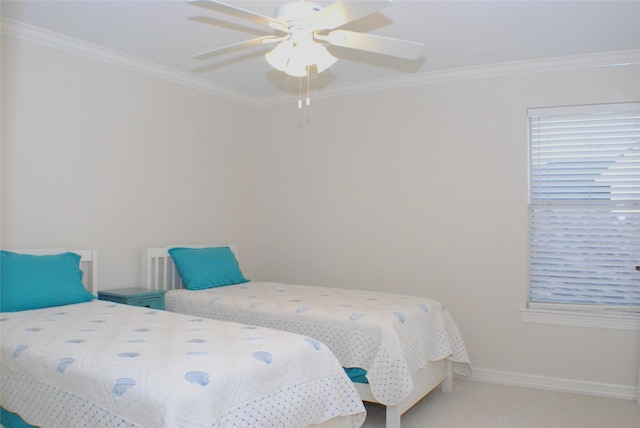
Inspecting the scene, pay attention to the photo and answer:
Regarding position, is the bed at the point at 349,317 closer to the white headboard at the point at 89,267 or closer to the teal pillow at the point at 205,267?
the teal pillow at the point at 205,267

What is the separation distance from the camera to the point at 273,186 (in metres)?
5.24

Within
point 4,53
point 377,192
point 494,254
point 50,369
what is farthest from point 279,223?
point 50,369

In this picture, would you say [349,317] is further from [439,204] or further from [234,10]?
[234,10]

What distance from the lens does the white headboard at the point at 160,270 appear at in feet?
13.4

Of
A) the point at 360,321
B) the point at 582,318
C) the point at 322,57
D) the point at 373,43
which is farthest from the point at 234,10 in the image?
the point at 582,318

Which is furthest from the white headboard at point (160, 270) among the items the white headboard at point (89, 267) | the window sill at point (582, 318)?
the window sill at point (582, 318)

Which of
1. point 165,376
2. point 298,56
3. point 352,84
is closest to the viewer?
point 165,376

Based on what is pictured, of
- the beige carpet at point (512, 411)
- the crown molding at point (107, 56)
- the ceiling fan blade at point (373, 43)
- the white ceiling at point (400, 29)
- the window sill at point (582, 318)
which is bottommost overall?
the beige carpet at point (512, 411)

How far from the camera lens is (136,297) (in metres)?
3.64

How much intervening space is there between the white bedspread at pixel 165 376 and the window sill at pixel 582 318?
1.99 m

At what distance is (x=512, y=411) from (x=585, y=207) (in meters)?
1.60

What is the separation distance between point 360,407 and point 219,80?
125 inches

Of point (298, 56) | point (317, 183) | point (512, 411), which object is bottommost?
point (512, 411)

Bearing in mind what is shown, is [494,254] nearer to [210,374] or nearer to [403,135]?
[403,135]
